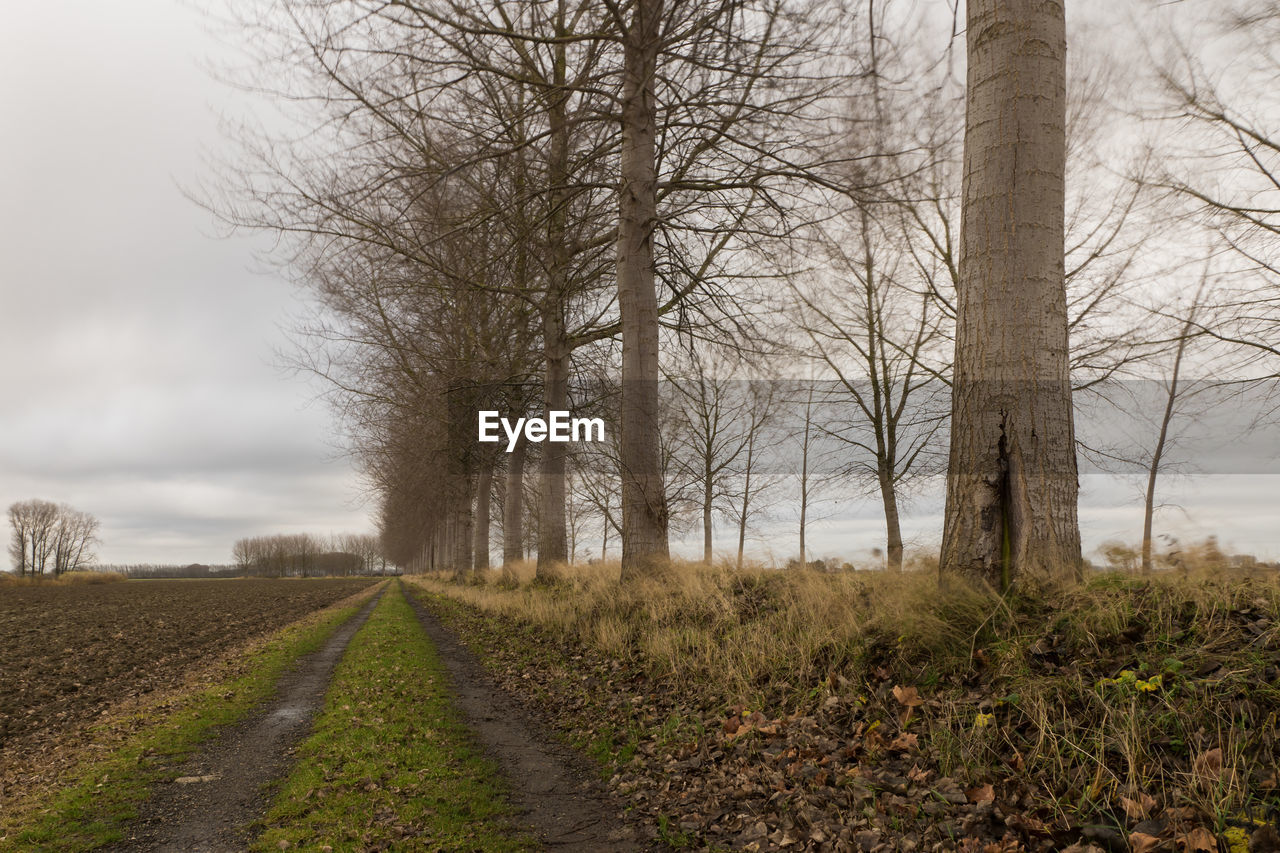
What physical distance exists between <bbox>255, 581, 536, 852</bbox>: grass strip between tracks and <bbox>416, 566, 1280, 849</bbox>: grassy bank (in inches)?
46.5

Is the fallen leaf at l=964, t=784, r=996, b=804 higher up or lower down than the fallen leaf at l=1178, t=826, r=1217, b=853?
lower down

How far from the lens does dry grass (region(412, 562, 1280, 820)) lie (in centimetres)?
336

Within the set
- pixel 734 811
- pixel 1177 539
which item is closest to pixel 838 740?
pixel 734 811

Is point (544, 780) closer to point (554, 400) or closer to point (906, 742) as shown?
point (906, 742)

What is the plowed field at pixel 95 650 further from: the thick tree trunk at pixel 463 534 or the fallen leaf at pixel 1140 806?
the fallen leaf at pixel 1140 806

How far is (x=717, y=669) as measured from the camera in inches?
266

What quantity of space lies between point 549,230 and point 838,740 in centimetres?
1011

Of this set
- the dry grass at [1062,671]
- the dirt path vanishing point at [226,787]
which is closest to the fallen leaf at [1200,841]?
the dry grass at [1062,671]

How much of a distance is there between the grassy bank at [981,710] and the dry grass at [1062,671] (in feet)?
0.04

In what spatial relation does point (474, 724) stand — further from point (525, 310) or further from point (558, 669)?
point (525, 310)

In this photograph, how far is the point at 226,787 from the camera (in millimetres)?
6391
